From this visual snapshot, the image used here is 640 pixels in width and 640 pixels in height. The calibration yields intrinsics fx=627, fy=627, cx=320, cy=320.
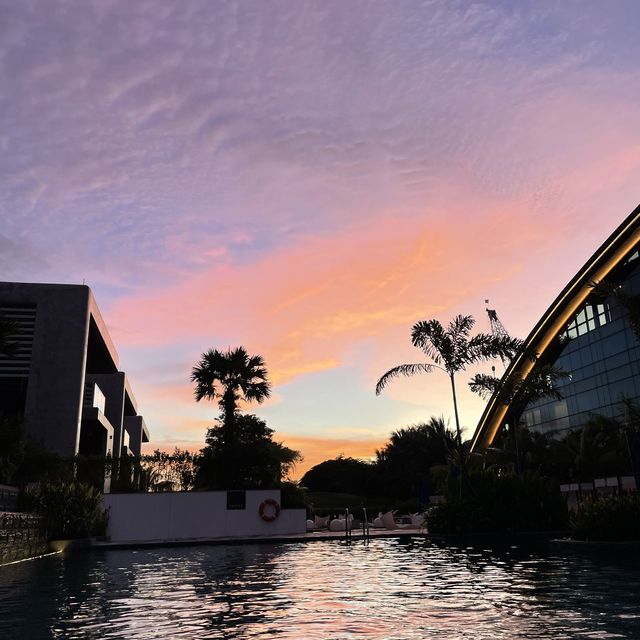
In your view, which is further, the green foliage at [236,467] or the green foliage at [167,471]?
the green foliage at [167,471]

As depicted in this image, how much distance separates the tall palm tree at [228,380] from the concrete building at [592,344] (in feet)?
54.1

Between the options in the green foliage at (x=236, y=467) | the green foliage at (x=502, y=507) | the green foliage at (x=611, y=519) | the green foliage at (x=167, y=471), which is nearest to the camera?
the green foliage at (x=611, y=519)

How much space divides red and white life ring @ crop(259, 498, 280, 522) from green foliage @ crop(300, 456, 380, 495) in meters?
37.2

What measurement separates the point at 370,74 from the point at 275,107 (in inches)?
97.6

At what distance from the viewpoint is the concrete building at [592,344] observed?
133 feet

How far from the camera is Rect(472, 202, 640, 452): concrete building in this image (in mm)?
40688

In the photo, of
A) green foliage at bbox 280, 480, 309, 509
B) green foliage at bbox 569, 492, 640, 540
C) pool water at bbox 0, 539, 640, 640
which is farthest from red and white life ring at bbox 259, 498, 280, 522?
green foliage at bbox 569, 492, 640, 540

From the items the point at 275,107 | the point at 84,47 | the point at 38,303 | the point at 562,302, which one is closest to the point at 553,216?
the point at 275,107

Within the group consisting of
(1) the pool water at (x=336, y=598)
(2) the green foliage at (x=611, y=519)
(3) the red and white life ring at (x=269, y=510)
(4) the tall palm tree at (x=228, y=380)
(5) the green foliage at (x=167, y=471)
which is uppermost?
(4) the tall palm tree at (x=228, y=380)

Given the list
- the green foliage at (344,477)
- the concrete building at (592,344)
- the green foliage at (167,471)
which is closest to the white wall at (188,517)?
the green foliage at (167,471)

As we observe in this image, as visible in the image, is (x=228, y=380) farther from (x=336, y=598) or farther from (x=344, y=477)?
(x=344, y=477)

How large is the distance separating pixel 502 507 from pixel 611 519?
17.7 ft

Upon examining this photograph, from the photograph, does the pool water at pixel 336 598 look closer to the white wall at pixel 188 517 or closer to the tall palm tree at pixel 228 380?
the white wall at pixel 188 517

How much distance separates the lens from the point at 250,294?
22609 millimetres
